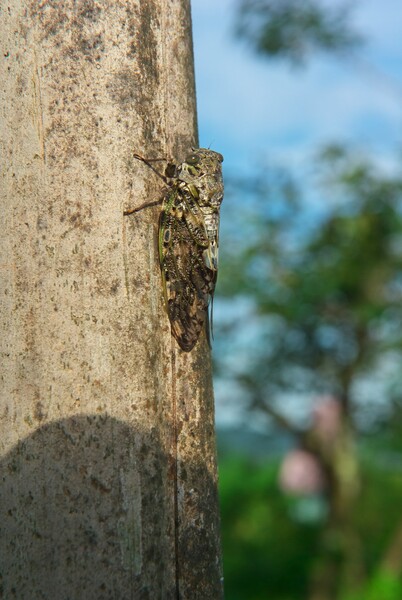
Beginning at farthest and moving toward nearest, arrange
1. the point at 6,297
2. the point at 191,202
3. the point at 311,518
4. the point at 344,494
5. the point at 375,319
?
the point at 311,518
the point at 344,494
the point at 375,319
the point at 191,202
the point at 6,297

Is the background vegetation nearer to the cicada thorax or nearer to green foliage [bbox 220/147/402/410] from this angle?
green foliage [bbox 220/147/402/410]

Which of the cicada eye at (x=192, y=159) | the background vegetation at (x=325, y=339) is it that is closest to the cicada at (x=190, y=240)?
the cicada eye at (x=192, y=159)

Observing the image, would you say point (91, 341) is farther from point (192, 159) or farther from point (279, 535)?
point (279, 535)

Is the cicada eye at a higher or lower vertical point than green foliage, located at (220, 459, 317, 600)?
higher

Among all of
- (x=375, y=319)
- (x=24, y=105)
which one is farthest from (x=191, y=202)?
(x=375, y=319)

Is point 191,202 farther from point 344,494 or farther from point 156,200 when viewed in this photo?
point 344,494

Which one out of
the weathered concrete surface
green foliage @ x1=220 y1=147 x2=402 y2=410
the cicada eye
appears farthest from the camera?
green foliage @ x1=220 y1=147 x2=402 y2=410

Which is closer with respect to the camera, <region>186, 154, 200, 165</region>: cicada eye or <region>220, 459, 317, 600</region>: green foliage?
<region>186, 154, 200, 165</region>: cicada eye

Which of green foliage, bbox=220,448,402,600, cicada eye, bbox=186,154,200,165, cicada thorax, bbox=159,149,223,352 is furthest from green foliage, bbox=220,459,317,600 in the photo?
cicada eye, bbox=186,154,200,165
